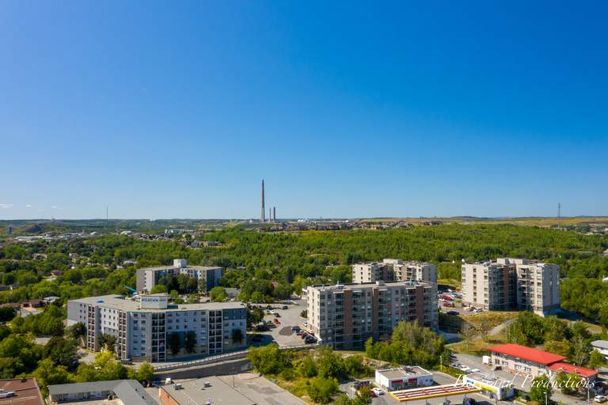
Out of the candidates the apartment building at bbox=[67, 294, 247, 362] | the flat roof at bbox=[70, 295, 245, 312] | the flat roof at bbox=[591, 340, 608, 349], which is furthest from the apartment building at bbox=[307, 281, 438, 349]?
the flat roof at bbox=[591, 340, 608, 349]

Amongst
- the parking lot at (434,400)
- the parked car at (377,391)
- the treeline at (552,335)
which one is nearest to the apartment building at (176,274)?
the treeline at (552,335)

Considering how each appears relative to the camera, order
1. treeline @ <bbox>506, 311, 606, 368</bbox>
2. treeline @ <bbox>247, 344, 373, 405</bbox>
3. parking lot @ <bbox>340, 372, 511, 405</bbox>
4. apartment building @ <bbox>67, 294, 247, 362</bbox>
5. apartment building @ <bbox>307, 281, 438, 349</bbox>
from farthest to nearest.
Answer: apartment building @ <bbox>307, 281, 438, 349</bbox>, apartment building @ <bbox>67, 294, 247, 362</bbox>, treeline @ <bbox>506, 311, 606, 368</bbox>, treeline @ <bbox>247, 344, 373, 405</bbox>, parking lot @ <bbox>340, 372, 511, 405</bbox>

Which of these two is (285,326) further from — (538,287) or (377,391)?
(538,287)

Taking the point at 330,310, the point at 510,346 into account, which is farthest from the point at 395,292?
the point at 510,346

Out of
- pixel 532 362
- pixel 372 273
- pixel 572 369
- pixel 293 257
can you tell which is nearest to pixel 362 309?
pixel 532 362

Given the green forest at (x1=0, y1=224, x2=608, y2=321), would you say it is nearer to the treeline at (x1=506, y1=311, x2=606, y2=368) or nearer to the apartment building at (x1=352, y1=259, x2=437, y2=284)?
the apartment building at (x1=352, y1=259, x2=437, y2=284)

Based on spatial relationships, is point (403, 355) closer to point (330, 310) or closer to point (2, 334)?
point (330, 310)
